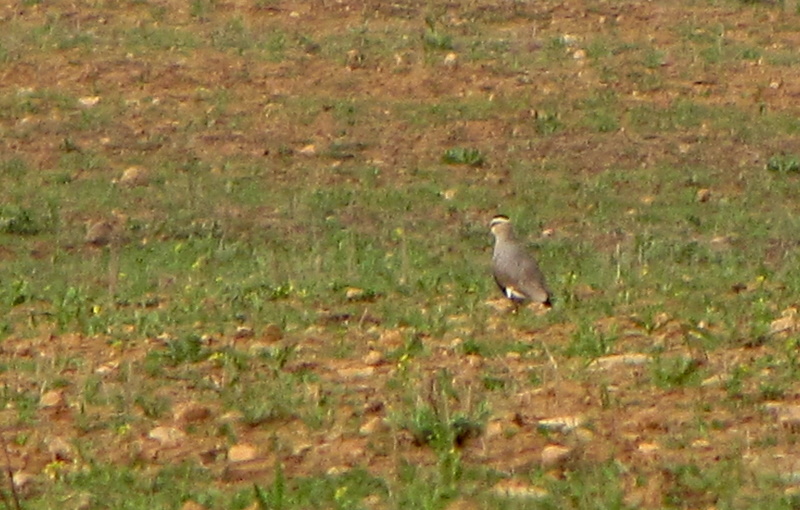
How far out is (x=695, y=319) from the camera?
8914 mm

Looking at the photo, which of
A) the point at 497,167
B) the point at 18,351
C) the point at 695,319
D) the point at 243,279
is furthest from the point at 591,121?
the point at 18,351

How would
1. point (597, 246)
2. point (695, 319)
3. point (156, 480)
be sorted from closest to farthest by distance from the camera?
point (156, 480) < point (695, 319) < point (597, 246)

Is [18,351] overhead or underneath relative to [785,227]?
overhead

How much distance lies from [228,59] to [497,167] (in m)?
3.16

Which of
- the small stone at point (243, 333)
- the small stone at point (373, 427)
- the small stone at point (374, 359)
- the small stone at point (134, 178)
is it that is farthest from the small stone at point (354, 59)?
the small stone at point (373, 427)

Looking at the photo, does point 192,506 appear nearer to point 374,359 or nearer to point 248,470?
point 248,470

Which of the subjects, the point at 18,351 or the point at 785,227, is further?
the point at 785,227

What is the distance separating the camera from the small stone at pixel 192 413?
6887 millimetres

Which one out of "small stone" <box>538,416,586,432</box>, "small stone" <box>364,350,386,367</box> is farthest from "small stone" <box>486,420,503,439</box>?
"small stone" <box>364,350,386,367</box>

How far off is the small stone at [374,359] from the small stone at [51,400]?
137 cm

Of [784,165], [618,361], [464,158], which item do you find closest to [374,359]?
[618,361]

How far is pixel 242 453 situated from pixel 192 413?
0.47 m

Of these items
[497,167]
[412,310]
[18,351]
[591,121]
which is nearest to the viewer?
[18,351]

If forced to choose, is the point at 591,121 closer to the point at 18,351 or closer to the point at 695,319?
the point at 695,319
